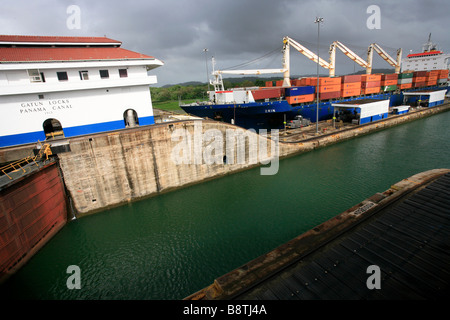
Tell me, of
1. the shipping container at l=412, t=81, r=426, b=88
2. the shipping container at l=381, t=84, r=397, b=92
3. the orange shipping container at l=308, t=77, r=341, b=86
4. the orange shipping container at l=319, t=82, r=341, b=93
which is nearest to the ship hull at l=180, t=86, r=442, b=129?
the orange shipping container at l=319, t=82, r=341, b=93

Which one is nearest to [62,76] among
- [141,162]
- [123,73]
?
[123,73]

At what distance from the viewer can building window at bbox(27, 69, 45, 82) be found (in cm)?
1777

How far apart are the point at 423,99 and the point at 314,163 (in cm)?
4793

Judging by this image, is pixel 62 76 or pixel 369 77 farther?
pixel 369 77

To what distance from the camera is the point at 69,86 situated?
1852 centimetres

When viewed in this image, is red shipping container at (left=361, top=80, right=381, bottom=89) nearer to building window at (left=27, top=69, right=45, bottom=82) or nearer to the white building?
the white building

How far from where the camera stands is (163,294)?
10680mm

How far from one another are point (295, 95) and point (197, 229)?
99.0 feet

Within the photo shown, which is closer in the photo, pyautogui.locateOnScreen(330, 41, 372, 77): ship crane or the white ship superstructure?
pyautogui.locateOnScreen(330, 41, 372, 77): ship crane

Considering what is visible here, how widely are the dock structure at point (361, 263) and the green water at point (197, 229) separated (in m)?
3.68

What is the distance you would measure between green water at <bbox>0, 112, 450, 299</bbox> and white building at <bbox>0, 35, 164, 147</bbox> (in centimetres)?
847

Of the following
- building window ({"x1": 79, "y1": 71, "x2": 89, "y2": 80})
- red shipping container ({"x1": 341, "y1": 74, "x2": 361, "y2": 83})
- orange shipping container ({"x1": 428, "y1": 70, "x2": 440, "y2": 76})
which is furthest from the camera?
orange shipping container ({"x1": 428, "y1": 70, "x2": 440, "y2": 76})

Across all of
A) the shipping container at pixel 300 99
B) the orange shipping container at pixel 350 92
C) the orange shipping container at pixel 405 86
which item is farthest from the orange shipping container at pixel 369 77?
the shipping container at pixel 300 99

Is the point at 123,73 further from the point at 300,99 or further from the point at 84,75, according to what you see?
the point at 300,99
